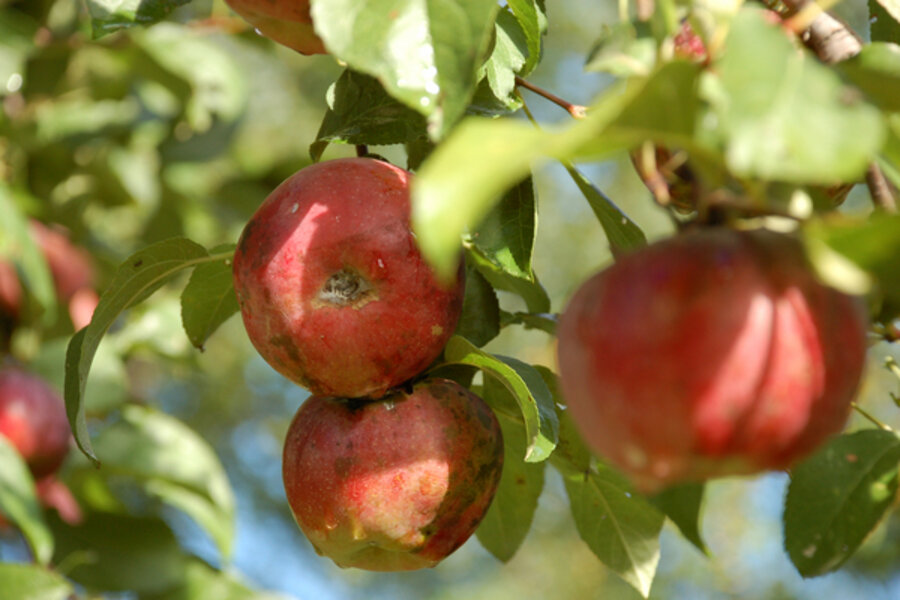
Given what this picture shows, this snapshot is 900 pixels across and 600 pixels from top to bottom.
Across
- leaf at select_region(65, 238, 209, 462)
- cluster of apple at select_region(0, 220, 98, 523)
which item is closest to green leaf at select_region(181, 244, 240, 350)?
leaf at select_region(65, 238, 209, 462)

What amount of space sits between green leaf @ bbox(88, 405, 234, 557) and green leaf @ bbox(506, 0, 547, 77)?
36.7 inches

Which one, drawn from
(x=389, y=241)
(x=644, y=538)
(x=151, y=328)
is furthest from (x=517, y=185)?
(x=151, y=328)

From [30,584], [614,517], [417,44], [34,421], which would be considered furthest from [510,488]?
[34,421]

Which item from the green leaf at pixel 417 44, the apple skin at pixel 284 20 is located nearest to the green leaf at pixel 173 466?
the apple skin at pixel 284 20

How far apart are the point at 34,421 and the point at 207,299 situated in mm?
683

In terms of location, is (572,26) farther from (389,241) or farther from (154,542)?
(389,241)

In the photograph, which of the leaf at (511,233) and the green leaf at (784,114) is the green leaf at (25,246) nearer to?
the leaf at (511,233)

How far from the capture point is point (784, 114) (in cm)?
38

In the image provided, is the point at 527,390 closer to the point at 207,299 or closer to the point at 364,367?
the point at 364,367

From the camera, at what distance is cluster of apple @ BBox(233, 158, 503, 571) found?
644mm

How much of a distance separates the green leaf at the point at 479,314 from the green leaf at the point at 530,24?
182mm

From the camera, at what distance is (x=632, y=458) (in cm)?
41

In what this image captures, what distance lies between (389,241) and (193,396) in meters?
2.26

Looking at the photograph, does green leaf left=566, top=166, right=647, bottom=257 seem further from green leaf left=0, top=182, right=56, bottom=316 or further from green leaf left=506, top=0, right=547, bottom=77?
green leaf left=0, top=182, right=56, bottom=316
